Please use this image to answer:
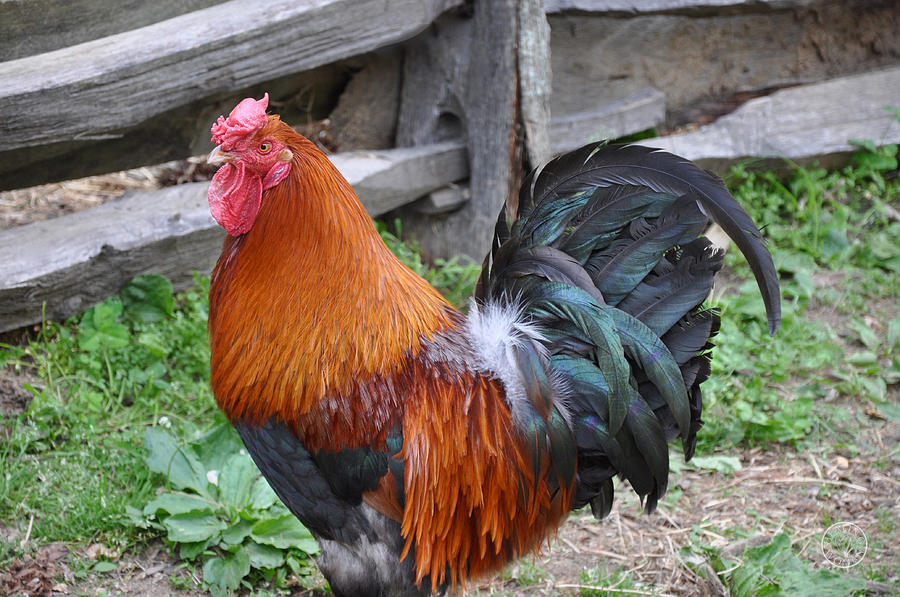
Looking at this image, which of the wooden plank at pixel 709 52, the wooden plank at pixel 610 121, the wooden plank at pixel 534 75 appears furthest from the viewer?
the wooden plank at pixel 709 52

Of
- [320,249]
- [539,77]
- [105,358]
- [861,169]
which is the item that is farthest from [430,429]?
[861,169]

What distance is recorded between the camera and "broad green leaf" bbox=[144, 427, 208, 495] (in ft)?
11.1

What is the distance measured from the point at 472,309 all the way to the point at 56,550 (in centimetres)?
194

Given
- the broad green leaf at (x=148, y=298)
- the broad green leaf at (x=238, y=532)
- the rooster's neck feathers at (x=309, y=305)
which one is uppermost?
the rooster's neck feathers at (x=309, y=305)

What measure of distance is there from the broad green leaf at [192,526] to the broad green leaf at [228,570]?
4.4 inches

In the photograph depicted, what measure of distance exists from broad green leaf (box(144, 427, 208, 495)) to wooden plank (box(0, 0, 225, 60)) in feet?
6.18

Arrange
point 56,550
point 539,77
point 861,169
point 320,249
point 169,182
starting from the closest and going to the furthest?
point 320,249
point 56,550
point 539,77
point 169,182
point 861,169

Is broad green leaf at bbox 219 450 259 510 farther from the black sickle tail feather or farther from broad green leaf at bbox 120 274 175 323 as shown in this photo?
the black sickle tail feather

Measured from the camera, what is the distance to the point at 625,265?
2600 millimetres

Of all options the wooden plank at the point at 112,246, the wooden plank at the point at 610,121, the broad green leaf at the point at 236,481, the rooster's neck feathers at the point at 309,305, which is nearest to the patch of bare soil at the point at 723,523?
the broad green leaf at the point at 236,481

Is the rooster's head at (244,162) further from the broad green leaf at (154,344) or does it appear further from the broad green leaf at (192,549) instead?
the broad green leaf at (154,344)

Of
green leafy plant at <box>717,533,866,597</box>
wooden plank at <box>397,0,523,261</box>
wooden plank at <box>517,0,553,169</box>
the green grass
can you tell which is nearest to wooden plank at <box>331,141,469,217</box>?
wooden plank at <box>397,0,523,261</box>

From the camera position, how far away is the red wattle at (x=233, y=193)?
253 cm

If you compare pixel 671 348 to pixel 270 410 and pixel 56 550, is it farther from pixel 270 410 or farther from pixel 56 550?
pixel 56 550
